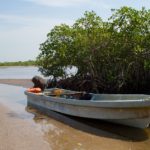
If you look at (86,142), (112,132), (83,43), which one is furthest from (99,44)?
(86,142)

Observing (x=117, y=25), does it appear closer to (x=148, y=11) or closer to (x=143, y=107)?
(x=148, y=11)

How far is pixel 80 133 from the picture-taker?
9414 mm

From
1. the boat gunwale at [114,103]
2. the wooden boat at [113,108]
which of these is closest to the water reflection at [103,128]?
the wooden boat at [113,108]

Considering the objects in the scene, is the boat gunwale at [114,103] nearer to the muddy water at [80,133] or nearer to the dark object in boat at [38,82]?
the muddy water at [80,133]

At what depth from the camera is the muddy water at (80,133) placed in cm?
823

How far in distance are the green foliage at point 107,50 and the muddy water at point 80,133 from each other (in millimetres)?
2926

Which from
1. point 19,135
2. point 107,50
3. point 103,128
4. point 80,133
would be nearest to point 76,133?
point 80,133

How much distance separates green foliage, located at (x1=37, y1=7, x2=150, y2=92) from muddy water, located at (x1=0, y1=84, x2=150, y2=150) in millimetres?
2926

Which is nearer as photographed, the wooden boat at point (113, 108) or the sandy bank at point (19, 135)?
the sandy bank at point (19, 135)

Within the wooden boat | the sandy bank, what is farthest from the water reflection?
the sandy bank

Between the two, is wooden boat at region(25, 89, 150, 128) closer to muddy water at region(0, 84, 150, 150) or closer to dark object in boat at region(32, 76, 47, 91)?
muddy water at region(0, 84, 150, 150)

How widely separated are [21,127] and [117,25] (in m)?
5.46

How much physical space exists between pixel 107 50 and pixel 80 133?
5300 mm

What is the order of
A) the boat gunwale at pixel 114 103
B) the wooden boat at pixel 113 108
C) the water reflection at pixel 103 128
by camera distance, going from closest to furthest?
1. the boat gunwale at pixel 114 103
2. the wooden boat at pixel 113 108
3. the water reflection at pixel 103 128
